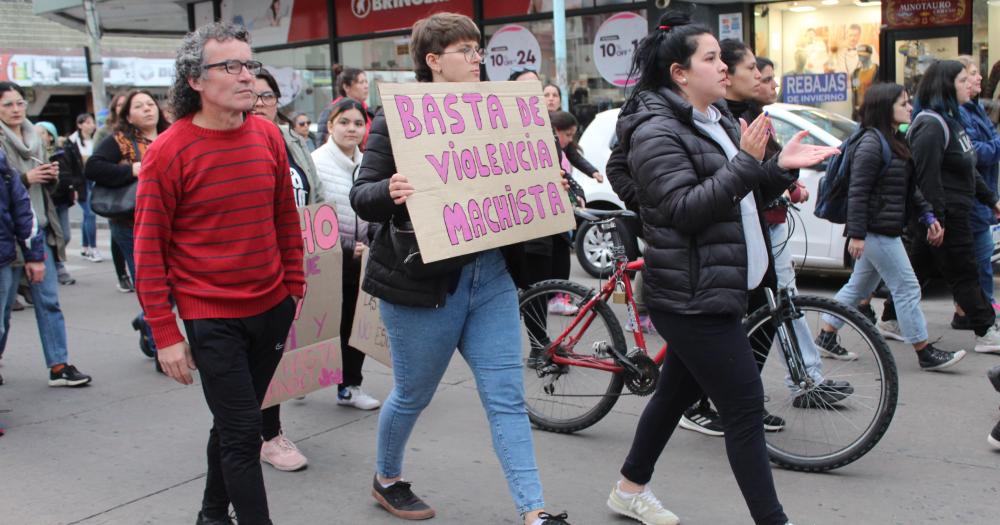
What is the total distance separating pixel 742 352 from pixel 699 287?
266mm

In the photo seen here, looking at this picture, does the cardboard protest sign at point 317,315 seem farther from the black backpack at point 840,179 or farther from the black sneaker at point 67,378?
the black backpack at point 840,179

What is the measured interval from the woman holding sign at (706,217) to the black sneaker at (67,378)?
429 cm

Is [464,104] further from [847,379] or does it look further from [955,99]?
[955,99]

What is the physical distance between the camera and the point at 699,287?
131 inches

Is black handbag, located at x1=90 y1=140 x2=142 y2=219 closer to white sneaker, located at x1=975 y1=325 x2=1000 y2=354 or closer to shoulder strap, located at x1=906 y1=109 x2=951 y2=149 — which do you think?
shoulder strap, located at x1=906 y1=109 x2=951 y2=149

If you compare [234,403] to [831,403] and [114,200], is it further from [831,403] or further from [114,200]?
[114,200]

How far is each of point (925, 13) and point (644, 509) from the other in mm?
11031

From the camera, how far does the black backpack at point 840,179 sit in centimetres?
588

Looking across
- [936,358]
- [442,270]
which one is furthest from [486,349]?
[936,358]

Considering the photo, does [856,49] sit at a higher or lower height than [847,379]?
higher

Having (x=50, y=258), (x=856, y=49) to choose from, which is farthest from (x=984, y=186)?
(x=856, y=49)

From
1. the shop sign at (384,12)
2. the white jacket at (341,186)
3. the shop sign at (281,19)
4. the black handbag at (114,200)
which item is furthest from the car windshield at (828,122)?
the shop sign at (281,19)

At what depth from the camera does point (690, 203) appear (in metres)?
3.21

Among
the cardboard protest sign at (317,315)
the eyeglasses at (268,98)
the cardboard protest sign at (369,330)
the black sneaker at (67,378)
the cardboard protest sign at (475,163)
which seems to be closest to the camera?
the cardboard protest sign at (475,163)
